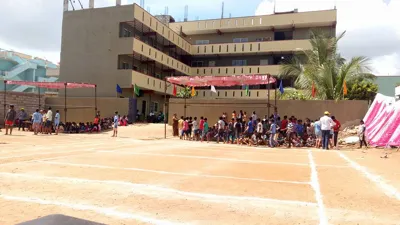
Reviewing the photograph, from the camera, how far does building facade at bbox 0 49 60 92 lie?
48938 mm

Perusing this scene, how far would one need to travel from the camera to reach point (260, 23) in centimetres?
4000

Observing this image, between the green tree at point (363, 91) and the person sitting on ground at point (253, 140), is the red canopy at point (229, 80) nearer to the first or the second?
the person sitting on ground at point (253, 140)

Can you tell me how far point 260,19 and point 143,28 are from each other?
44.3 ft

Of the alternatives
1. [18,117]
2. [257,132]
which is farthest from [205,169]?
[18,117]

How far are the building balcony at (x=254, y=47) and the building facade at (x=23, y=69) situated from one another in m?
24.0

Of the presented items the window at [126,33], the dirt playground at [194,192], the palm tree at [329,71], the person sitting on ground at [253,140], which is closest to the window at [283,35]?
the palm tree at [329,71]

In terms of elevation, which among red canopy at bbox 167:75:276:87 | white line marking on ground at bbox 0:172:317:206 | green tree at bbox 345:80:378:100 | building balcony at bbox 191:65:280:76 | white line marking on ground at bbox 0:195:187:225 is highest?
building balcony at bbox 191:65:280:76

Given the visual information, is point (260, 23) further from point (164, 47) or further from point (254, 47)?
point (164, 47)

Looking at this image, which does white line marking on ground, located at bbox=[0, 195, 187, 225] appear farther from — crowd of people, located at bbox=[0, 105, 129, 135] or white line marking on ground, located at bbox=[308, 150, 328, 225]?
crowd of people, located at bbox=[0, 105, 129, 135]

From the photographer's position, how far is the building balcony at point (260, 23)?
3809 cm

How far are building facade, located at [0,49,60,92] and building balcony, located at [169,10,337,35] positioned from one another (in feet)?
73.1

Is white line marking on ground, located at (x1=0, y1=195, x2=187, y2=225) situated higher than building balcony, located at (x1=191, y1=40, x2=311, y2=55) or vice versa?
building balcony, located at (x1=191, y1=40, x2=311, y2=55)

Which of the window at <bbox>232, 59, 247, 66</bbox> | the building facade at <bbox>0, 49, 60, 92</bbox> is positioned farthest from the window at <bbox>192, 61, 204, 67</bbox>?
the building facade at <bbox>0, 49, 60, 92</bbox>

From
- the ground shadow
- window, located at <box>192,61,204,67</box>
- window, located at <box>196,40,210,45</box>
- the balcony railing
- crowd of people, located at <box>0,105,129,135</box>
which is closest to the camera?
the ground shadow
